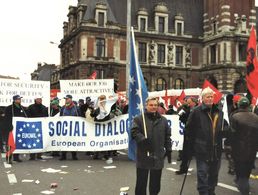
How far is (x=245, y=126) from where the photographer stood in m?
6.93

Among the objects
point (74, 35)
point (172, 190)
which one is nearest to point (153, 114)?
point (172, 190)

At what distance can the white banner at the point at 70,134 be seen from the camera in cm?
1210

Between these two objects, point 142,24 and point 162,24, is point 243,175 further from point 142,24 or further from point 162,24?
point 162,24

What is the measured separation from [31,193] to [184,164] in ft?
Answer: 12.2

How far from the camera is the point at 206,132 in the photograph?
6512mm

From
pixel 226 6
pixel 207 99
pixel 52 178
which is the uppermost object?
pixel 226 6

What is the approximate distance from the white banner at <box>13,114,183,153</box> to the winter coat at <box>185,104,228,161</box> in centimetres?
585

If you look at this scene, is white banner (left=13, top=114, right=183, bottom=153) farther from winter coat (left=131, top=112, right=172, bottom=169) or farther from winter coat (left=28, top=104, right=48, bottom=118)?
winter coat (left=131, top=112, right=172, bottom=169)

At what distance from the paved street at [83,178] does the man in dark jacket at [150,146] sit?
167 centimetres

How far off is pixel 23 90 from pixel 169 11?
49657 mm

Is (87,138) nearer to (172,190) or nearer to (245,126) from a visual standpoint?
(172,190)

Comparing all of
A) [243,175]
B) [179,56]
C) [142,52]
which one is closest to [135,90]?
[243,175]

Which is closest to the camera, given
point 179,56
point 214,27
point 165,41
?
point 214,27

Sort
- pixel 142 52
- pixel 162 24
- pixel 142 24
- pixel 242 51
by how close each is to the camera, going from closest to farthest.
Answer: pixel 242 51 → pixel 142 52 → pixel 142 24 → pixel 162 24
